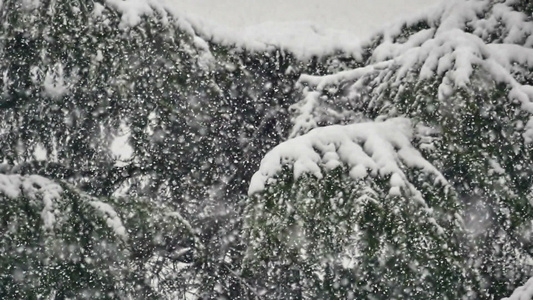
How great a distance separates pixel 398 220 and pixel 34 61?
145 centimetres

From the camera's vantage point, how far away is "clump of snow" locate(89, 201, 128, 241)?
87.0 inches

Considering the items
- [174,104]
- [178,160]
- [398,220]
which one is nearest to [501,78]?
[398,220]

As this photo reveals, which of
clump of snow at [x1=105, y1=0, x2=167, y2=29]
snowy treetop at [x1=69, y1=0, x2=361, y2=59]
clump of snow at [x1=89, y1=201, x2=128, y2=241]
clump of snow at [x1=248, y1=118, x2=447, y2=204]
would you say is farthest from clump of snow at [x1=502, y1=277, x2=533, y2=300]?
clump of snow at [x1=105, y1=0, x2=167, y2=29]

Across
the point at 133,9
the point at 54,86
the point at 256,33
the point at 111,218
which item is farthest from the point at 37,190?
the point at 256,33

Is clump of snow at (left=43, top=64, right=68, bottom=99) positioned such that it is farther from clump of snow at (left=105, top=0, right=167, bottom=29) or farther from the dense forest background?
clump of snow at (left=105, top=0, right=167, bottom=29)

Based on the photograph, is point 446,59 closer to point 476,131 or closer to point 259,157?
point 476,131

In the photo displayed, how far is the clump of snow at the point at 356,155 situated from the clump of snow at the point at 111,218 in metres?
0.50

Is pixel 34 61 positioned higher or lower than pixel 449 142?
higher

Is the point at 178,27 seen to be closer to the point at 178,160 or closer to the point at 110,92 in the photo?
the point at 110,92

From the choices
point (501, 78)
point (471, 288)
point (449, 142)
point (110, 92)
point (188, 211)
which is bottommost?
point (471, 288)

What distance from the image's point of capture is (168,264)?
9.07ft

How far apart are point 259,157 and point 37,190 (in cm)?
111

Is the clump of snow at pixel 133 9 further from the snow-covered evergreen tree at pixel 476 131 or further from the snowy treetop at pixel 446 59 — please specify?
the snow-covered evergreen tree at pixel 476 131

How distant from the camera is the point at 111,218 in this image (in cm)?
223
